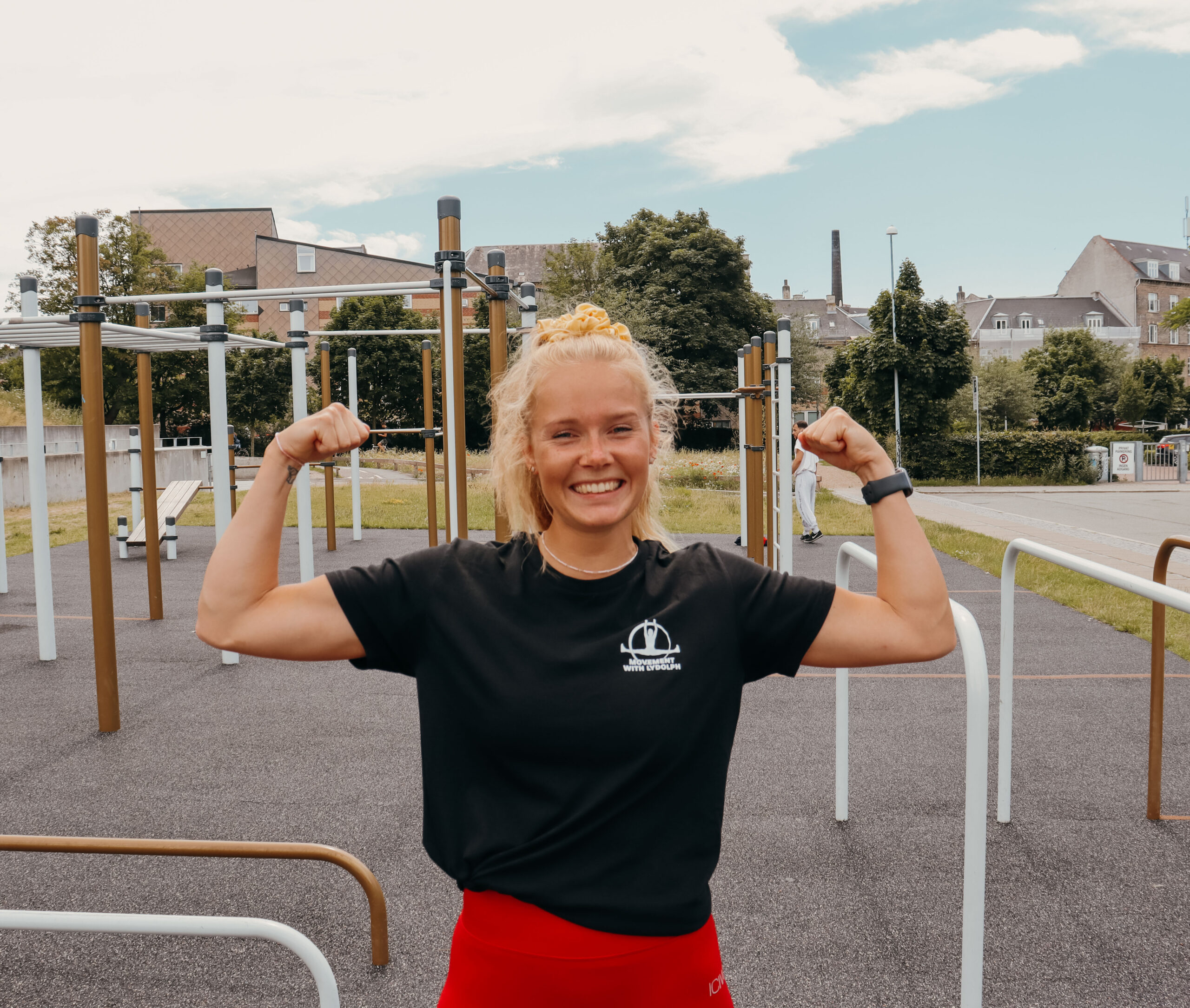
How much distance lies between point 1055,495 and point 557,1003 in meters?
24.1

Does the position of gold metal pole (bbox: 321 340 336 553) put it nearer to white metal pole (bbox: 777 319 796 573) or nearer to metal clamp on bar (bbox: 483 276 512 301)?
metal clamp on bar (bbox: 483 276 512 301)

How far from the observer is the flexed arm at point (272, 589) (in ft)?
4.42

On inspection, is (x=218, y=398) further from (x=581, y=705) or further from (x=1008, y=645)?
(x=581, y=705)

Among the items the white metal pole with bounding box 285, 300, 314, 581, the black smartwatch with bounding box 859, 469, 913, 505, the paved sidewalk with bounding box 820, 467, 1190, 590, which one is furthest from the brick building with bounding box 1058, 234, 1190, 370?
the black smartwatch with bounding box 859, 469, 913, 505

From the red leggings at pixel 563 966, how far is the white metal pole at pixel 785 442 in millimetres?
6569

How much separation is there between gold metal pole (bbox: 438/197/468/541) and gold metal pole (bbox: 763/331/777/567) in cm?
393

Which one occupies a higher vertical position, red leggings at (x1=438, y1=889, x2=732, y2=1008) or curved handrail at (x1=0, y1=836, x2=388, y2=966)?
red leggings at (x1=438, y1=889, x2=732, y2=1008)

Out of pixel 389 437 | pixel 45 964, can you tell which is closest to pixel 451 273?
pixel 45 964

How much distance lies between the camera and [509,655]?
1311mm

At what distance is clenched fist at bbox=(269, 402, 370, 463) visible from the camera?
1376mm

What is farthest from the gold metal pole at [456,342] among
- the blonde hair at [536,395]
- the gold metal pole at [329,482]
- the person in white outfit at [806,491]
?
the person in white outfit at [806,491]

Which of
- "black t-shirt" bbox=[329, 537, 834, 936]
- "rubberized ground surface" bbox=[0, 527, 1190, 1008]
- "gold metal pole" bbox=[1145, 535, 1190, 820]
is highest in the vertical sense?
"black t-shirt" bbox=[329, 537, 834, 936]

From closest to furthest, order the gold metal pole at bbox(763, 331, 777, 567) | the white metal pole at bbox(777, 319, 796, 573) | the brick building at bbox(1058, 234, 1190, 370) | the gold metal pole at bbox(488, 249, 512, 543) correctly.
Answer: the gold metal pole at bbox(488, 249, 512, 543) → the white metal pole at bbox(777, 319, 796, 573) → the gold metal pole at bbox(763, 331, 777, 567) → the brick building at bbox(1058, 234, 1190, 370)

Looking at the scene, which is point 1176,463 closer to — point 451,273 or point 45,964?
point 451,273
